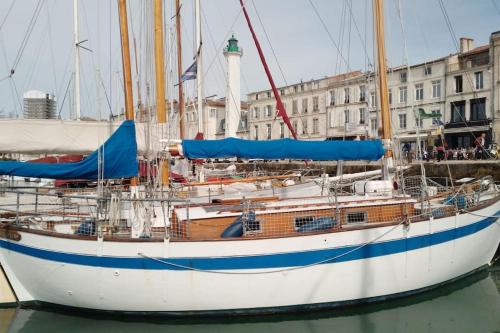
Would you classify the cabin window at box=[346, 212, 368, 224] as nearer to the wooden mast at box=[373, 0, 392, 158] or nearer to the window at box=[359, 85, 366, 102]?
the wooden mast at box=[373, 0, 392, 158]

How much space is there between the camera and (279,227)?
8.34 m

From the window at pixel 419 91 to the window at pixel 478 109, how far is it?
5143 mm

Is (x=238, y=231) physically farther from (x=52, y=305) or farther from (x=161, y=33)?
(x=161, y=33)

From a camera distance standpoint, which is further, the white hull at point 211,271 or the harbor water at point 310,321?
the harbor water at point 310,321

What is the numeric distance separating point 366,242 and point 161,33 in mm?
6395

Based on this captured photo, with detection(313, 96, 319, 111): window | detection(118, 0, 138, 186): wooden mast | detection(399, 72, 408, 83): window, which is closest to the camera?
detection(118, 0, 138, 186): wooden mast

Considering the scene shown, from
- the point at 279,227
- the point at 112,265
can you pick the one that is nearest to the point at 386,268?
the point at 279,227

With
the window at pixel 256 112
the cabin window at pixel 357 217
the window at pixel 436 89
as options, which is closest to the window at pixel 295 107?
the window at pixel 256 112

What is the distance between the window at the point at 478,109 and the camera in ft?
121

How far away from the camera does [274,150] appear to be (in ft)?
31.4

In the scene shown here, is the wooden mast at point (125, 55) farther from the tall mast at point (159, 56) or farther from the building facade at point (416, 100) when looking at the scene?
the building facade at point (416, 100)

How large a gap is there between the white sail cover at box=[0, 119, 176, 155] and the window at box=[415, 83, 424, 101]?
38.5 metres

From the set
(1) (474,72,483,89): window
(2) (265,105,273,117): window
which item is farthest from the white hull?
(2) (265,105,273,117): window

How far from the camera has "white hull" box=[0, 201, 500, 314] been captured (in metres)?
7.61
